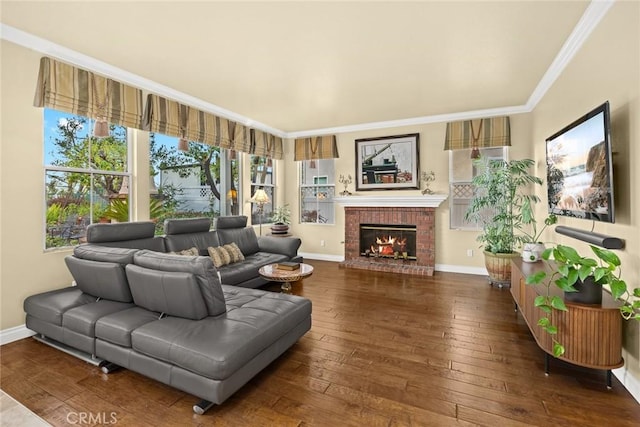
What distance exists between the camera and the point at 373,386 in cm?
212

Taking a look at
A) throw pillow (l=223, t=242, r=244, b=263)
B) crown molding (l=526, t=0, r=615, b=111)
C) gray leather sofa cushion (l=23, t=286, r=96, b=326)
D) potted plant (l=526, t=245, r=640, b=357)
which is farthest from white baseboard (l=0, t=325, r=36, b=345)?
crown molding (l=526, t=0, r=615, b=111)

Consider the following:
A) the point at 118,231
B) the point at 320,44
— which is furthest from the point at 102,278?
the point at 320,44

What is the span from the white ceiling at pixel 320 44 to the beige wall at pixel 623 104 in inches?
13.7

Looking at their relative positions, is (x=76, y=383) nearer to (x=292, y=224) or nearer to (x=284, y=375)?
(x=284, y=375)

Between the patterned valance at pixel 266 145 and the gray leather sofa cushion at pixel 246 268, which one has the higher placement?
the patterned valance at pixel 266 145

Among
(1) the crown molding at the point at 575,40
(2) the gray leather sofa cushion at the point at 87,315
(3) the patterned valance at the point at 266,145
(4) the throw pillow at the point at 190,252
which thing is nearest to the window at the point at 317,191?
(3) the patterned valance at the point at 266,145

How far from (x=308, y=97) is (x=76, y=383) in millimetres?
4075

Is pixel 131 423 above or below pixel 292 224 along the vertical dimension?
below

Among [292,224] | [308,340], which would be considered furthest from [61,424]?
[292,224]

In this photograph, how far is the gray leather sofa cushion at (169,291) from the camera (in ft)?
6.91

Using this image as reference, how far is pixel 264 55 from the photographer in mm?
3246

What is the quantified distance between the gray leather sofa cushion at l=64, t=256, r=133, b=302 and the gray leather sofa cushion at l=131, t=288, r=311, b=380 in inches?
23.7

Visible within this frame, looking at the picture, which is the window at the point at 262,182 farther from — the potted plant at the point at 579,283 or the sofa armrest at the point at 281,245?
the potted plant at the point at 579,283

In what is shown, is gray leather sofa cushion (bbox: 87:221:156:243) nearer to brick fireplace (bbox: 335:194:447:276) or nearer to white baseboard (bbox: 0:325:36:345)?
white baseboard (bbox: 0:325:36:345)
